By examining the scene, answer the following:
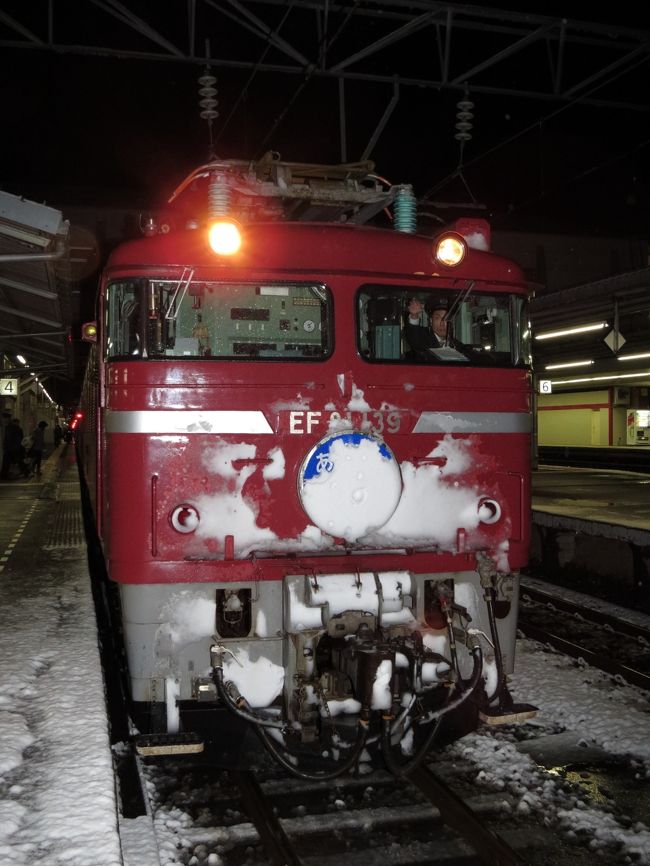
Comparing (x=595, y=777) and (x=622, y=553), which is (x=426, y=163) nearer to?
(x=622, y=553)

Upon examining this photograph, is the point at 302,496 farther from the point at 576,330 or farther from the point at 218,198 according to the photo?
the point at 576,330

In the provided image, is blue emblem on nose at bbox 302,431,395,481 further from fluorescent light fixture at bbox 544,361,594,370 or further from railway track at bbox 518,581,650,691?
fluorescent light fixture at bbox 544,361,594,370

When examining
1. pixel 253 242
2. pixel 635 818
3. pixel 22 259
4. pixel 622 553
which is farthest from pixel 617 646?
pixel 22 259

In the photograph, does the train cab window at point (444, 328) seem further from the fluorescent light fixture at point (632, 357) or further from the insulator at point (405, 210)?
the fluorescent light fixture at point (632, 357)

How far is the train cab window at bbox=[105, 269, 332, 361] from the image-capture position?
4.41 meters

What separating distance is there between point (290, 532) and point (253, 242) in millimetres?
1659

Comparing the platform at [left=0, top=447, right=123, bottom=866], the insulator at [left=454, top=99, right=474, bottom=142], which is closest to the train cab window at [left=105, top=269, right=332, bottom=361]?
the platform at [left=0, top=447, right=123, bottom=866]

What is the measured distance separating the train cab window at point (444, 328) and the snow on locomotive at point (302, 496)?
0.9 inches

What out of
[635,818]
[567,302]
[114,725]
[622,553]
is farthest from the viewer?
[567,302]

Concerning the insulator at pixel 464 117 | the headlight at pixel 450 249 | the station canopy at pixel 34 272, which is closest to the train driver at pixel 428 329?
the headlight at pixel 450 249

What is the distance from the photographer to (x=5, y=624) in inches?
259

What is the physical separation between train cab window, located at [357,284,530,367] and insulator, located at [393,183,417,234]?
2.02 feet

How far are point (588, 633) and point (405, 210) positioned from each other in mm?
5248

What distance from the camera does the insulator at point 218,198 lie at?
15.2 feet
